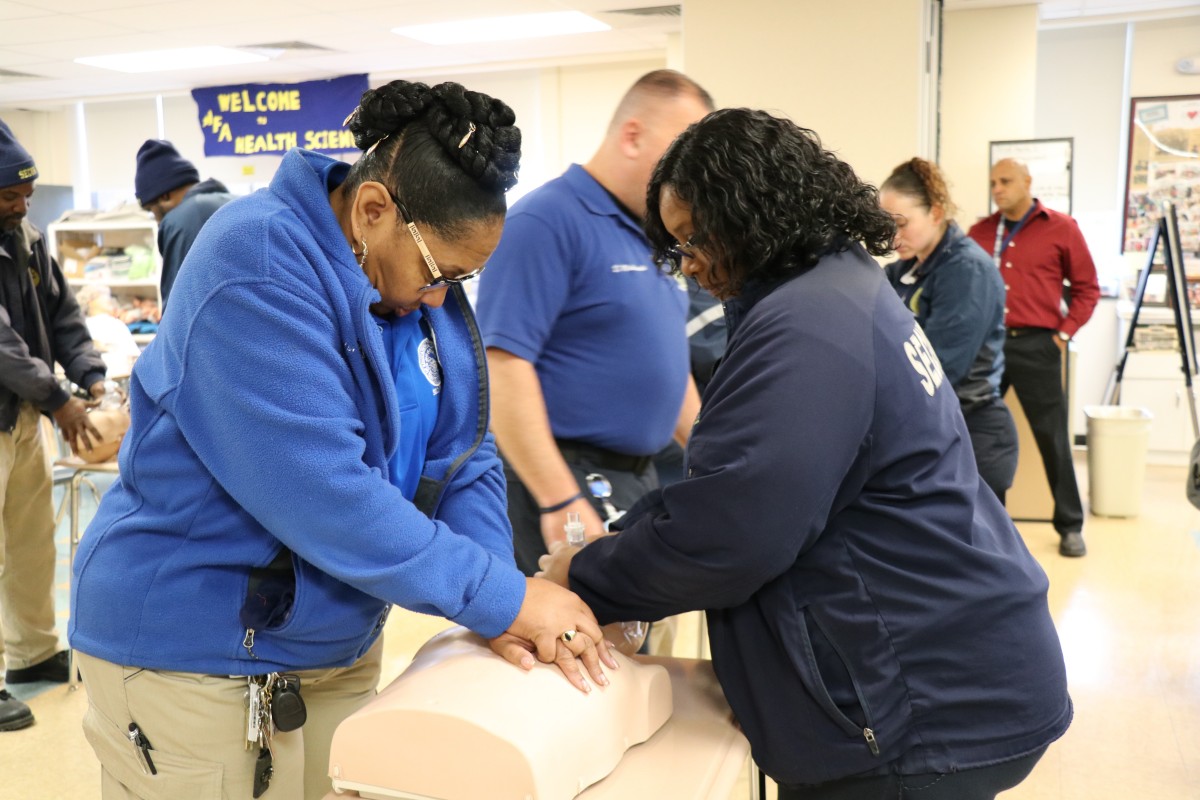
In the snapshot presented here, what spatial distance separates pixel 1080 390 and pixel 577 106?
4.40 m

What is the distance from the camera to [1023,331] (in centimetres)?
490

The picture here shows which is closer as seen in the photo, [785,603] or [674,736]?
[785,603]

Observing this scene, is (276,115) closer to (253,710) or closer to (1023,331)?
(1023,331)

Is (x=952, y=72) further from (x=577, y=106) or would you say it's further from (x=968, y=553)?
(x=968, y=553)

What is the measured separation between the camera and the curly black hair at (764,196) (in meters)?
1.22

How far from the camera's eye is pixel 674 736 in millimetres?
1310

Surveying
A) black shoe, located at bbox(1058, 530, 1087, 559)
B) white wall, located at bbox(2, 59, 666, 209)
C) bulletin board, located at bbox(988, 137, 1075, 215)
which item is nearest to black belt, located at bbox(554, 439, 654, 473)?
black shoe, located at bbox(1058, 530, 1087, 559)

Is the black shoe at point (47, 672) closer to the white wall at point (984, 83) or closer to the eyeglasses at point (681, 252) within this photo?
the eyeglasses at point (681, 252)

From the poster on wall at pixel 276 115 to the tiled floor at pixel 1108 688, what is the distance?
5.49 m

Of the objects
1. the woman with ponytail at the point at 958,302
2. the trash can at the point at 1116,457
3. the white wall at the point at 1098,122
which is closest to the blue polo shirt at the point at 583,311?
the woman with ponytail at the point at 958,302

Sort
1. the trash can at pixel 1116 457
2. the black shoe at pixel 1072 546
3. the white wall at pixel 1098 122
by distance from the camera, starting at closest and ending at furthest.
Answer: the black shoe at pixel 1072 546 < the trash can at pixel 1116 457 < the white wall at pixel 1098 122

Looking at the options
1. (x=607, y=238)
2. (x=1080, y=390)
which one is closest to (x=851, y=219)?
(x=607, y=238)

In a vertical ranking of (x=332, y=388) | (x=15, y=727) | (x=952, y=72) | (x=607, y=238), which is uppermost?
(x=952, y=72)

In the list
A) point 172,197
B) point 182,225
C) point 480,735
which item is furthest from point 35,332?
point 480,735
